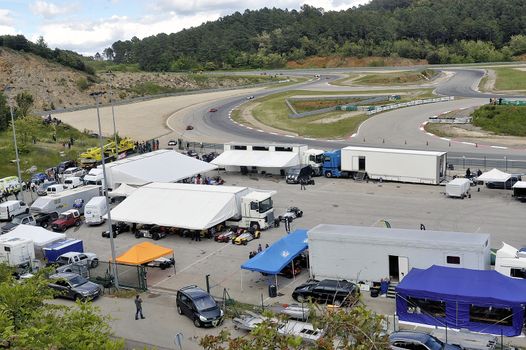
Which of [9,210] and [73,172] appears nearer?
[9,210]

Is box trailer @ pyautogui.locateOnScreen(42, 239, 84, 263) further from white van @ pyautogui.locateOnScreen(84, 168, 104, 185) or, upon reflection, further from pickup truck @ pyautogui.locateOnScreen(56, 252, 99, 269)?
white van @ pyautogui.locateOnScreen(84, 168, 104, 185)

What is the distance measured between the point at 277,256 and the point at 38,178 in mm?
34138

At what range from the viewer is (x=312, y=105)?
90.7 metres

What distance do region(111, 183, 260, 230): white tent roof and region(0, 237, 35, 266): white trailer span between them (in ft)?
22.2

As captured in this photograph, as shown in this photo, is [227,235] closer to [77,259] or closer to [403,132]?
[77,259]

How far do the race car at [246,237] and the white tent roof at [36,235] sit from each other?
32.6 ft

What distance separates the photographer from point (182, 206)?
35.9 meters

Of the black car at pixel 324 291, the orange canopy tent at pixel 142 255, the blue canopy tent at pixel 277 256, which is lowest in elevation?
the black car at pixel 324 291

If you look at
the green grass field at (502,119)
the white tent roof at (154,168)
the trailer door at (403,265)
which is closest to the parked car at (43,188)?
the white tent roof at (154,168)

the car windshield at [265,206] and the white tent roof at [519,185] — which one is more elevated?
the car windshield at [265,206]

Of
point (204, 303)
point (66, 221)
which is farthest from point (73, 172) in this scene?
point (204, 303)

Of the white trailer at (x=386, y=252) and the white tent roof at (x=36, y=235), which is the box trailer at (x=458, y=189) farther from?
the white tent roof at (x=36, y=235)

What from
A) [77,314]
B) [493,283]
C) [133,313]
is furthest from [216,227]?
[77,314]

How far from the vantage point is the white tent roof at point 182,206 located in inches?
1358
